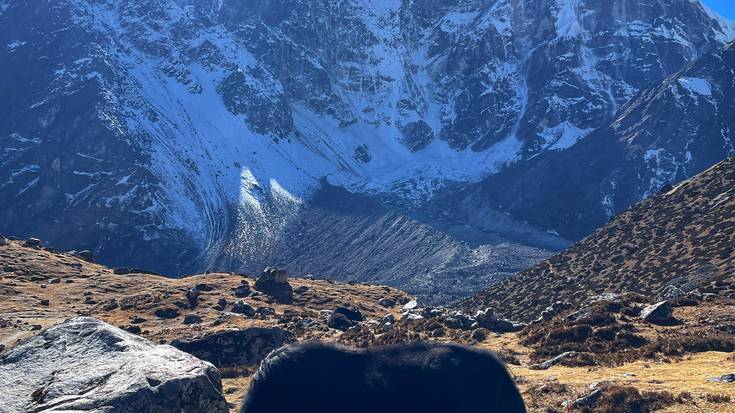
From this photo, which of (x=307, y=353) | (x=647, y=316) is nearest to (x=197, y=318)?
(x=647, y=316)

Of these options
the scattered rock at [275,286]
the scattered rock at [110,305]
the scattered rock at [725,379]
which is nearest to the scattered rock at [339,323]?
the scattered rock at [275,286]

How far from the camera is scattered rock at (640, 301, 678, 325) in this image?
102ft

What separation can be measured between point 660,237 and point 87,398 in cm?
6735

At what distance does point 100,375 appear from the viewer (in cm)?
1502

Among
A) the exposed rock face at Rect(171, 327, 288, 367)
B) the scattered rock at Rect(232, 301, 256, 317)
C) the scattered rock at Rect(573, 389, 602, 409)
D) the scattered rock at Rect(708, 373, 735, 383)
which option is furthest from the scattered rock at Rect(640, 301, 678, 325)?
the scattered rock at Rect(232, 301, 256, 317)

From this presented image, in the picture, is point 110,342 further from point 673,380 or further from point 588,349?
point 588,349

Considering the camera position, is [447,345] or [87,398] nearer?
[447,345]

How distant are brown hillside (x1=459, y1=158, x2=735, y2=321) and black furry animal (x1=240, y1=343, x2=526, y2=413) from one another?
4188cm

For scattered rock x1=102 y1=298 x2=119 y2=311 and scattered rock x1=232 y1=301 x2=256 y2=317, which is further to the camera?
scattered rock x1=102 y1=298 x2=119 y2=311

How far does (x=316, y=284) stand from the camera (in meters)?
86.8

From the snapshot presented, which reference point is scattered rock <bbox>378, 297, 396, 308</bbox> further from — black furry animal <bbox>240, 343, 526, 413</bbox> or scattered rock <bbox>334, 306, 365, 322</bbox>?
black furry animal <bbox>240, 343, 526, 413</bbox>

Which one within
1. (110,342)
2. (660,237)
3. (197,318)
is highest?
(660,237)

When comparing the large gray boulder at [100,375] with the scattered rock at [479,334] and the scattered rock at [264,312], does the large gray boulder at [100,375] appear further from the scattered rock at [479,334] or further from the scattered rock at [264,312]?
the scattered rock at [264,312]

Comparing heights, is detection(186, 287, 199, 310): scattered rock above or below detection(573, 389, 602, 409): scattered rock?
above
